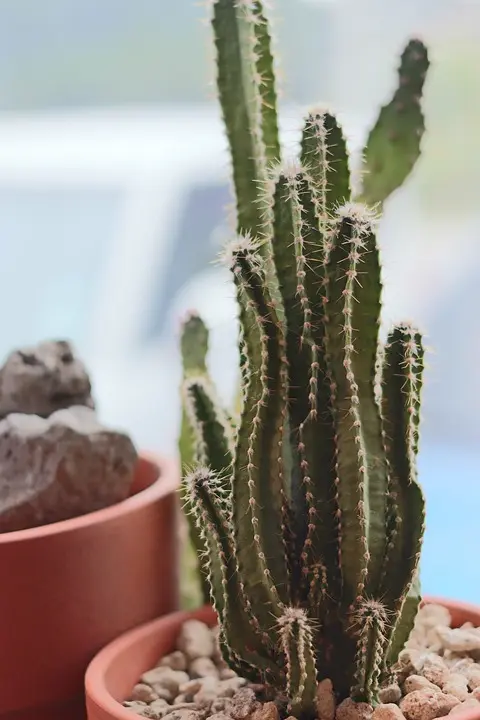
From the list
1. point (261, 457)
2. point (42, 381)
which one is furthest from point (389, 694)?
point (42, 381)

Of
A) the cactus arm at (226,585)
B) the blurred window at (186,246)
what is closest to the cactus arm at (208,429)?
the cactus arm at (226,585)

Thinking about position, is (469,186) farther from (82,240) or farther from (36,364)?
(82,240)

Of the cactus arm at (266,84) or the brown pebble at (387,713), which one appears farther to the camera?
the cactus arm at (266,84)

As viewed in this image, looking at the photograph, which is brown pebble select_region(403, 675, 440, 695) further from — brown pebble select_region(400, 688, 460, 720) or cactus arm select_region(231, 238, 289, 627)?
cactus arm select_region(231, 238, 289, 627)

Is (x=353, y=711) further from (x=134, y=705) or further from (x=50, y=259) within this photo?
(x=50, y=259)

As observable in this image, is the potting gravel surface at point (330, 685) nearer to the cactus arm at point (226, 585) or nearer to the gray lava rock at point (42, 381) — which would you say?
the cactus arm at point (226, 585)

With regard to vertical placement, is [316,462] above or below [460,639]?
above

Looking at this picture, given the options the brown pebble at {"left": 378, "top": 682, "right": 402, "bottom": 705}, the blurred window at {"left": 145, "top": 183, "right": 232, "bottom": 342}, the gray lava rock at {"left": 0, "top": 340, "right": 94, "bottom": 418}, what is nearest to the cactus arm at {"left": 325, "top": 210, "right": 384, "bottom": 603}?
the brown pebble at {"left": 378, "top": 682, "right": 402, "bottom": 705}
